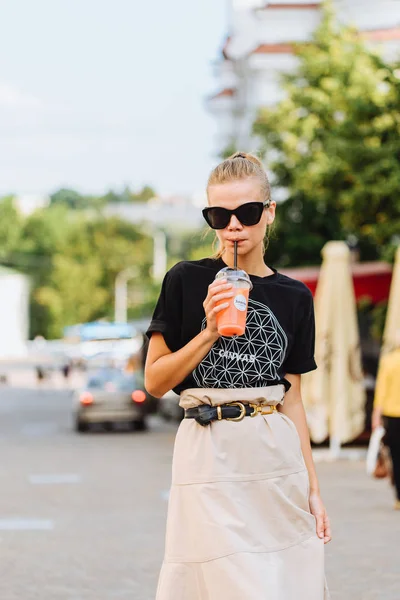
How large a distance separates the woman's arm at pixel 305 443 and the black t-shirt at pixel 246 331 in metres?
0.08

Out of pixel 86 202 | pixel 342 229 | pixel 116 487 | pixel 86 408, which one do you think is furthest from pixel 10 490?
pixel 86 202

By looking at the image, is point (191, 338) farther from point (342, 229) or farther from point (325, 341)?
point (342, 229)

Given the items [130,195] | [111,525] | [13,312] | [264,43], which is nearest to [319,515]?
[111,525]

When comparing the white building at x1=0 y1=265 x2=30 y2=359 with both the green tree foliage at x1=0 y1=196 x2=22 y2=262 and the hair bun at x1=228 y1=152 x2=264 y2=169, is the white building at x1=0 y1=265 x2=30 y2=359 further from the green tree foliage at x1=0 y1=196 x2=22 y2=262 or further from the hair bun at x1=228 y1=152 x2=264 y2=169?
the hair bun at x1=228 y1=152 x2=264 y2=169

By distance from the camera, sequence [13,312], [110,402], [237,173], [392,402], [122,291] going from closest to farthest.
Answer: [237,173]
[392,402]
[110,402]
[122,291]
[13,312]

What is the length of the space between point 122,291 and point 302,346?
111 meters

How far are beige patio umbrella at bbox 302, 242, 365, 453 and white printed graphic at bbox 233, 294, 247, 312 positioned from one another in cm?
1527

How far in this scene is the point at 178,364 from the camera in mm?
3869

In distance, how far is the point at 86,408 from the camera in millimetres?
29953

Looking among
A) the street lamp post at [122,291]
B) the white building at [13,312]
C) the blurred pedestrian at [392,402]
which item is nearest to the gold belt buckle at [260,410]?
the blurred pedestrian at [392,402]

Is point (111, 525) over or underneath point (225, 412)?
underneath

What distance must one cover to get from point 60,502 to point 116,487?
1751 mm

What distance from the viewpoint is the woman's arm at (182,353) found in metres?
3.68

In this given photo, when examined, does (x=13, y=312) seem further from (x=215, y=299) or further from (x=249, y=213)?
(x=215, y=299)
